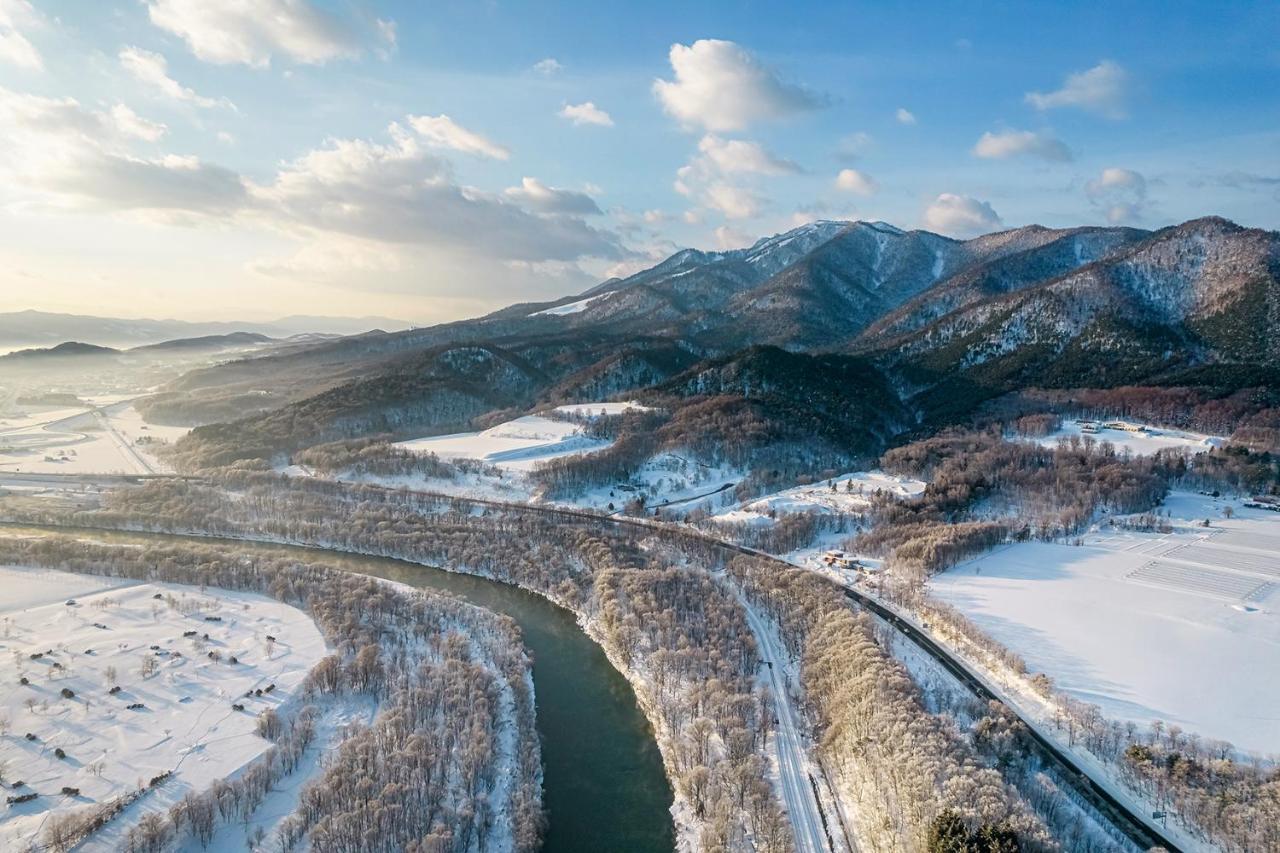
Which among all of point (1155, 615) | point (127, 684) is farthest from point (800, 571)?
point (127, 684)

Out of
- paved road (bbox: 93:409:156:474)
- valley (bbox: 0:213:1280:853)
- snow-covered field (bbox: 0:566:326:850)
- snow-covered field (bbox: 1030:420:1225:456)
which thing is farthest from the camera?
paved road (bbox: 93:409:156:474)

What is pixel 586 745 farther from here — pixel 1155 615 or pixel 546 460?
pixel 546 460

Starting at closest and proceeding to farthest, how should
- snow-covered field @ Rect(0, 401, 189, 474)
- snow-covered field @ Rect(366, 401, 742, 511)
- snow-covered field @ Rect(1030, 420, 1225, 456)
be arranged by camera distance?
snow-covered field @ Rect(366, 401, 742, 511) < snow-covered field @ Rect(1030, 420, 1225, 456) < snow-covered field @ Rect(0, 401, 189, 474)

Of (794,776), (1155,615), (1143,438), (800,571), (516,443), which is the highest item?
(1143,438)

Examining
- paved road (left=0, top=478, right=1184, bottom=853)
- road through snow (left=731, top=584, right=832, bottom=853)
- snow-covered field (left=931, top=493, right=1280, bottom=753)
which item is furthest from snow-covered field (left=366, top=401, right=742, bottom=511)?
road through snow (left=731, top=584, right=832, bottom=853)

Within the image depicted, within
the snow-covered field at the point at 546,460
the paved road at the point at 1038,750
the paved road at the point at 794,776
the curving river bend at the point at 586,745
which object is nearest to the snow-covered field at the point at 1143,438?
the snow-covered field at the point at 546,460

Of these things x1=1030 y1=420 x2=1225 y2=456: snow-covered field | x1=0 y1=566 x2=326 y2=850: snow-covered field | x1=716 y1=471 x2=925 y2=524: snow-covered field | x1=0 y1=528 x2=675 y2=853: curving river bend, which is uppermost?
x1=1030 y1=420 x2=1225 y2=456: snow-covered field

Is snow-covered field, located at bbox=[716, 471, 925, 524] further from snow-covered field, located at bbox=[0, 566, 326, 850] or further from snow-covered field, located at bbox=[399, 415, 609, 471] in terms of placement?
snow-covered field, located at bbox=[0, 566, 326, 850]
